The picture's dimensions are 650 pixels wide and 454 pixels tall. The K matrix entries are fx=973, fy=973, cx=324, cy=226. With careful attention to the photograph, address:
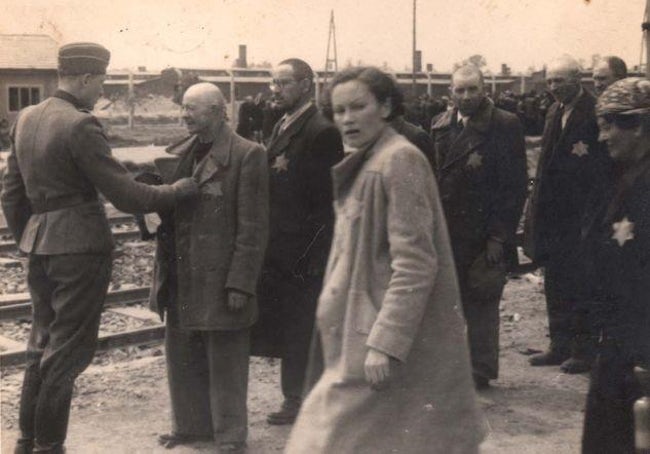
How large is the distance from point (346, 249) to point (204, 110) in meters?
2.03

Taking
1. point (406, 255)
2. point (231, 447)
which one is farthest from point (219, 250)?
point (406, 255)

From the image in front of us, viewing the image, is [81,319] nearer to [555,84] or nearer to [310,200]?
[310,200]

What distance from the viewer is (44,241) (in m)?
5.10

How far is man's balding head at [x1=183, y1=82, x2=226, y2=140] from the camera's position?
5262 mm

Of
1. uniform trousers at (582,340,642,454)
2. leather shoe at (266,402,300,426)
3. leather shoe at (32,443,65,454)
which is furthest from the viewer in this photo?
leather shoe at (266,402,300,426)

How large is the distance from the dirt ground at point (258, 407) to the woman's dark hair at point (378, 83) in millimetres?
2691

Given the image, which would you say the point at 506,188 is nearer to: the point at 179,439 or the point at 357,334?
the point at 179,439

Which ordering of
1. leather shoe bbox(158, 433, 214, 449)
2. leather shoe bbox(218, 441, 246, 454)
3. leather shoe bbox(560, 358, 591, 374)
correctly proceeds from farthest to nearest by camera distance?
leather shoe bbox(560, 358, 591, 374), leather shoe bbox(158, 433, 214, 449), leather shoe bbox(218, 441, 246, 454)

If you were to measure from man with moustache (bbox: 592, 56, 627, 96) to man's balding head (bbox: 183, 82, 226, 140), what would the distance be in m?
4.14

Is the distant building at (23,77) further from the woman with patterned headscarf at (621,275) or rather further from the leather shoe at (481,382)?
the woman with patterned headscarf at (621,275)

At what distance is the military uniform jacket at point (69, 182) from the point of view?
198 inches

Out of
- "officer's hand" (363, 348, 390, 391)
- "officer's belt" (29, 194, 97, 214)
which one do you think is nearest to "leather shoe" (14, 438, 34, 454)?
"officer's belt" (29, 194, 97, 214)

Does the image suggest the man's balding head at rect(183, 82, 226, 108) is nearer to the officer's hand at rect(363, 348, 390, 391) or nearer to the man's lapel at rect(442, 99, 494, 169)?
the man's lapel at rect(442, 99, 494, 169)

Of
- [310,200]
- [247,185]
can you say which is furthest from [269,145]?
[247,185]
